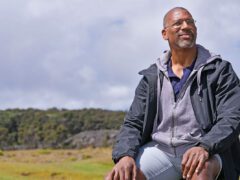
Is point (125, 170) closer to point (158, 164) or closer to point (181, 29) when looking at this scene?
point (158, 164)

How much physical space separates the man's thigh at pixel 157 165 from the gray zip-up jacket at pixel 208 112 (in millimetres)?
78

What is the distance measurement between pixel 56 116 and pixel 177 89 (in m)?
120

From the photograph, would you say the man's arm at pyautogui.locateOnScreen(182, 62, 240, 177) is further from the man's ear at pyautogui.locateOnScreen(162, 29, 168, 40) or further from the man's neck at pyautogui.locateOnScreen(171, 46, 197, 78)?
the man's ear at pyautogui.locateOnScreen(162, 29, 168, 40)

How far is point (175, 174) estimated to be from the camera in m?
4.68

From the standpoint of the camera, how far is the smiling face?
4.95m

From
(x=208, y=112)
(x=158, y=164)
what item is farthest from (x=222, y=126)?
(x=158, y=164)

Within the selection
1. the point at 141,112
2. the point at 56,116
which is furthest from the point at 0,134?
the point at 141,112

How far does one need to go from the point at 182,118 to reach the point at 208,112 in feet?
0.64

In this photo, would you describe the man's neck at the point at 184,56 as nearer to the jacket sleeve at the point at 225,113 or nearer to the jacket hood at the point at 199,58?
the jacket hood at the point at 199,58

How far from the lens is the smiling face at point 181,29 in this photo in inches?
195

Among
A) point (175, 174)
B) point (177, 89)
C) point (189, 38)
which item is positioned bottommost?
point (175, 174)

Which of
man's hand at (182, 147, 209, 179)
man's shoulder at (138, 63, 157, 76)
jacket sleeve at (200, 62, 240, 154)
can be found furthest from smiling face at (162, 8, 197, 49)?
man's hand at (182, 147, 209, 179)

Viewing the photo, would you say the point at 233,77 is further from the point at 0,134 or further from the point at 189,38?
the point at 0,134

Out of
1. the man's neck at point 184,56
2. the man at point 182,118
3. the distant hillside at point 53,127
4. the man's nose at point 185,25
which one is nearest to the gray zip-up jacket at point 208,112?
the man at point 182,118
